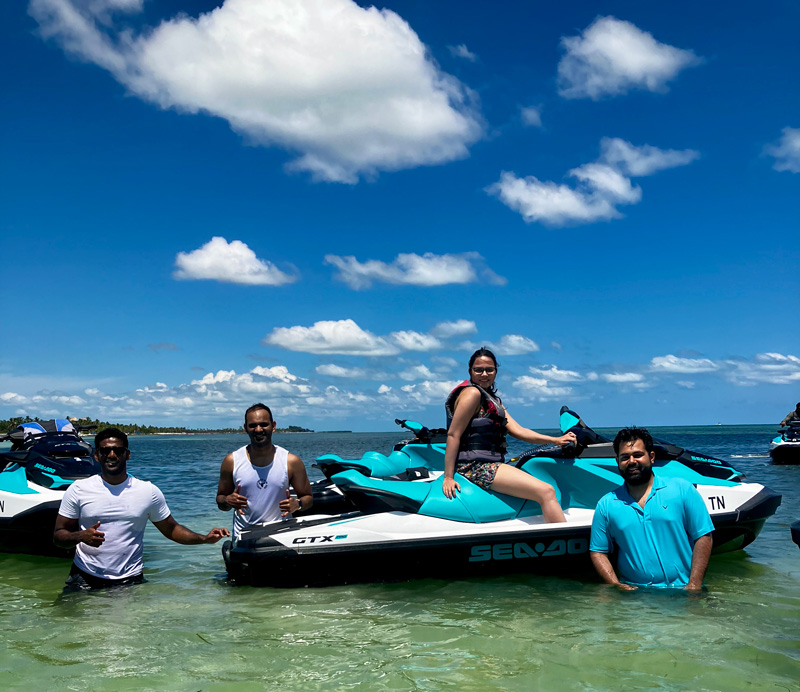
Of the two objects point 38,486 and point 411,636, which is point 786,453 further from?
point 38,486

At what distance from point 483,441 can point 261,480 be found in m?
1.86

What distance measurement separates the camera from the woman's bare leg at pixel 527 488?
5906 millimetres

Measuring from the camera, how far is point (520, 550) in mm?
5977

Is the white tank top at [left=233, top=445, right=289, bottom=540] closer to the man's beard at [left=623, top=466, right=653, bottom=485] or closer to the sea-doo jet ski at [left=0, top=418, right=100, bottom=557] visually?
the man's beard at [left=623, top=466, right=653, bottom=485]

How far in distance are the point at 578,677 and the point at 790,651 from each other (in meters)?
1.42

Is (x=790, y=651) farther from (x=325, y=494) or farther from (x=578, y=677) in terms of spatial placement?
(x=325, y=494)

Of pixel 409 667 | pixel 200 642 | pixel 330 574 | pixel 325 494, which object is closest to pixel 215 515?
pixel 325 494

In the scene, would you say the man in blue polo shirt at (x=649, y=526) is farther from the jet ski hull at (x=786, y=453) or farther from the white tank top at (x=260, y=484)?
the jet ski hull at (x=786, y=453)

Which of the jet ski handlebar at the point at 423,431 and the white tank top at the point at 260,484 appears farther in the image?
the jet ski handlebar at the point at 423,431

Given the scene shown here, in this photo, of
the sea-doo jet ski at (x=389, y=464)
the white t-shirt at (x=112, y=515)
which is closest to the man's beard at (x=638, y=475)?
the sea-doo jet ski at (x=389, y=464)

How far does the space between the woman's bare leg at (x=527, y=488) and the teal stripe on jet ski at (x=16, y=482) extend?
493cm

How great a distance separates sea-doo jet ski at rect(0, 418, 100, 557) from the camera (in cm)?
734

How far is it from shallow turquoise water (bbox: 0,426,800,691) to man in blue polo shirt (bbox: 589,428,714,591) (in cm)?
20

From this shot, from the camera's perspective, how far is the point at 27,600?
5.96 meters
